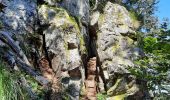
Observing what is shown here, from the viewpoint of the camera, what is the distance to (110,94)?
14055mm

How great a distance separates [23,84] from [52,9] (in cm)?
932

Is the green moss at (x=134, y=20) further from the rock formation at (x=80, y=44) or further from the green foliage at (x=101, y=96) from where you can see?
the green foliage at (x=101, y=96)

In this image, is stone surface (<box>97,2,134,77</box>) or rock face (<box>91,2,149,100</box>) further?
stone surface (<box>97,2,134,77</box>)

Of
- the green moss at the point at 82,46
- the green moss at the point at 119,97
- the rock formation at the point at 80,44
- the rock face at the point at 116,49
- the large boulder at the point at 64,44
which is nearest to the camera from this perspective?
the rock formation at the point at 80,44

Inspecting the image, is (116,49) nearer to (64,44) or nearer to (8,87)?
(64,44)

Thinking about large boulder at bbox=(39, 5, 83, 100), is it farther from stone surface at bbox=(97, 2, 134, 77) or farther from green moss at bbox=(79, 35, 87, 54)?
stone surface at bbox=(97, 2, 134, 77)

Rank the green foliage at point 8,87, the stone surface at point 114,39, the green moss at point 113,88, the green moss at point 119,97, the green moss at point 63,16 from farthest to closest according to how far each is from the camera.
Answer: the stone surface at point 114,39 < the green moss at point 113,88 < the green moss at point 119,97 < the green moss at point 63,16 < the green foliage at point 8,87

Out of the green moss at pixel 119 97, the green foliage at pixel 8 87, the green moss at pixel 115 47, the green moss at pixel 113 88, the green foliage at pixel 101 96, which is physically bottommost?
the green moss at pixel 119 97

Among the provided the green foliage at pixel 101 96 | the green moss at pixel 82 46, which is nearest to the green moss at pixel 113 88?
the green foliage at pixel 101 96

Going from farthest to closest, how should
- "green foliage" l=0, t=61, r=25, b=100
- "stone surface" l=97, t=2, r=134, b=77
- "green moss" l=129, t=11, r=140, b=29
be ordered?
"green moss" l=129, t=11, r=140, b=29 → "stone surface" l=97, t=2, r=134, b=77 → "green foliage" l=0, t=61, r=25, b=100

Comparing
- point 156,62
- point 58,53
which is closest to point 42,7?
point 58,53

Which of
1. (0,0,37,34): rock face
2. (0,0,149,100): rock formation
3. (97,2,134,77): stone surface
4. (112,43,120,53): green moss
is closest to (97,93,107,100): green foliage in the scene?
(0,0,149,100): rock formation

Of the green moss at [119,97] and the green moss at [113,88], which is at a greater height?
the green moss at [113,88]

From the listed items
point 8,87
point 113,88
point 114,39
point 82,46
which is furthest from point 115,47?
point 8,87
